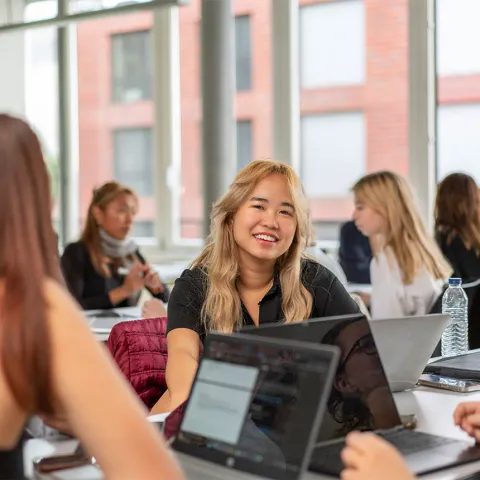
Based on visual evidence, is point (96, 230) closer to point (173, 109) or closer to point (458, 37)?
point (173, 109)

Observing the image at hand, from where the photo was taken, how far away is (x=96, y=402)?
110 centimetres

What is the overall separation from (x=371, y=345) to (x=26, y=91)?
22.9 ft

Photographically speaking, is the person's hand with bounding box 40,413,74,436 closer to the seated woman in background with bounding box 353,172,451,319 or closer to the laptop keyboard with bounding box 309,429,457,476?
the laptop keyboard with bounding box 309,429,457,476

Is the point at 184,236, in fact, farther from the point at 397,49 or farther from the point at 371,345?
the point at 371,345

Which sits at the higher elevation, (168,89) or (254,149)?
(168,89)

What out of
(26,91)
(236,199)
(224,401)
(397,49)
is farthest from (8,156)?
(26,91)

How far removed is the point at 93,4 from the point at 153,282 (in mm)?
3050

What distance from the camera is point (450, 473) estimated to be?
5.20 ft

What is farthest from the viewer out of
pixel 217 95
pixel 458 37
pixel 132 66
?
pixel 132 66

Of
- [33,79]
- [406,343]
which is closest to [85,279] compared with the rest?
[406,343]

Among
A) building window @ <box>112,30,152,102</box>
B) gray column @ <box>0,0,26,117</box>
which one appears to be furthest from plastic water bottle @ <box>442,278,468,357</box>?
gray column @ <box>0,0,26,117</box>

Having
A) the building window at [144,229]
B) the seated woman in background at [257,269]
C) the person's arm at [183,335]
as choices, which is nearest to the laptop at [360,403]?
the person's arm at [183,335]

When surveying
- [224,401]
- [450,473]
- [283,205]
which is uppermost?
[283,205]

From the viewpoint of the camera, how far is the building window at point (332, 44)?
602 centimetres
